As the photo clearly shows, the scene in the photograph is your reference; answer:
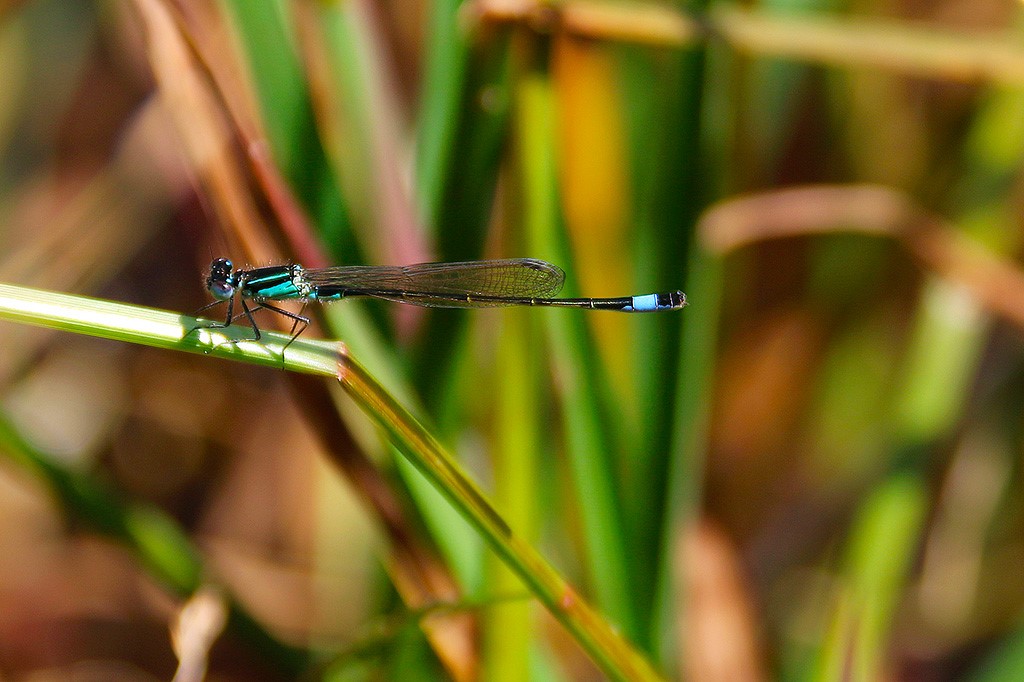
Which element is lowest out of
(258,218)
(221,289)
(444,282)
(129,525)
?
(129,525)

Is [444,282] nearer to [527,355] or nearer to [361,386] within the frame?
[527,355]

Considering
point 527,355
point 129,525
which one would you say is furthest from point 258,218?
point 129,525

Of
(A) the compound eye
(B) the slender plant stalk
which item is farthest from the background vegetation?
(A) the compound eye

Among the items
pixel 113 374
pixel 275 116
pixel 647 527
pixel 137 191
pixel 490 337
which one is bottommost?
pixel 647 527

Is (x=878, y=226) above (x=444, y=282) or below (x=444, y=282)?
above

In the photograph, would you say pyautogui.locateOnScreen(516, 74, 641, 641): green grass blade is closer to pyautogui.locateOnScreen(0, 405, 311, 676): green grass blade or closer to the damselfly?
the damselfly

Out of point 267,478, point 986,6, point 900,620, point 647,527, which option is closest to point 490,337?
point 267,478

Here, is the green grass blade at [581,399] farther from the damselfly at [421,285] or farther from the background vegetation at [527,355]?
the damselfly at [421,285]

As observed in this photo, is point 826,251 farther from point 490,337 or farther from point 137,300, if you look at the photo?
point 137,300
